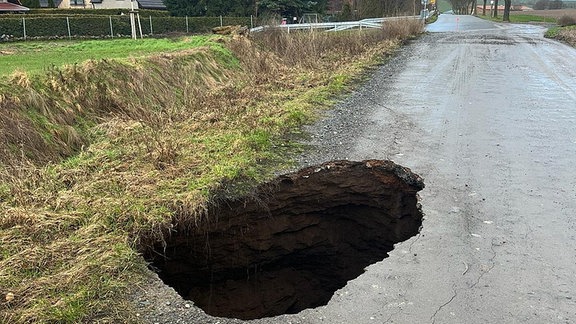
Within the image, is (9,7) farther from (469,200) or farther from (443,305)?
(443,305)

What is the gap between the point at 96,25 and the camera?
30.2 meters

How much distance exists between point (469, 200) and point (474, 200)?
61 mm

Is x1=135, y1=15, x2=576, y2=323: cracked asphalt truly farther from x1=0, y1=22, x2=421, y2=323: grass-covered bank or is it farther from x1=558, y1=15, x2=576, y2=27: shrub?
x1=558, y1=15, x2=576, y2=27: shrub

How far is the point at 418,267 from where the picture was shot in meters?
4.49

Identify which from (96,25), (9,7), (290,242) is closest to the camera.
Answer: (290,242)

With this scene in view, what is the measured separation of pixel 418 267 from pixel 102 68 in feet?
26.3

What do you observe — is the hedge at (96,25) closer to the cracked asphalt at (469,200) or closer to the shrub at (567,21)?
the cracked asphalt at (469,200)

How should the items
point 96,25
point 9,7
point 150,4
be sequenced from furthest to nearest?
point 150,4 → point 9,7 → point 96,25

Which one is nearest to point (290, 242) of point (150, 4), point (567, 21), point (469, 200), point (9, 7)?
point (469, 200)

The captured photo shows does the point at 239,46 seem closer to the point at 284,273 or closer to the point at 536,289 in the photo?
the point at 284,273

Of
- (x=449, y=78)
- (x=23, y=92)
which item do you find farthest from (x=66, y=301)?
(x=449, y=78)

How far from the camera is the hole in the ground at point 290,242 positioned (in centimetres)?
520

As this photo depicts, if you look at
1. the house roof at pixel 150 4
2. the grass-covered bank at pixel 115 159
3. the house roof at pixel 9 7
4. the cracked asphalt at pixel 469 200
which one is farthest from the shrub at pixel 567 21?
the house roof at pixel 9 7

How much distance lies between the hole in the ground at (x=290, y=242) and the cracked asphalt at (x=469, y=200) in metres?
0.55
